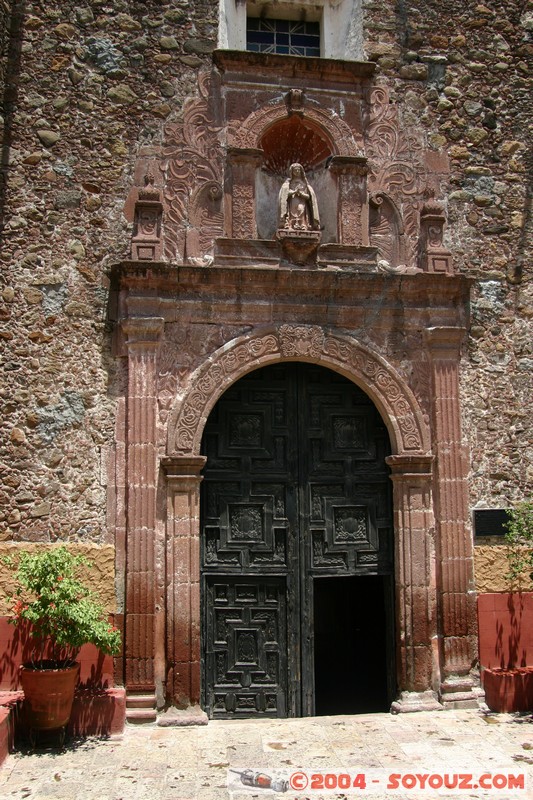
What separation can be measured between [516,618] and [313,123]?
4986mm

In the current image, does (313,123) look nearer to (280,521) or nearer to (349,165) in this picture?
(349,165)

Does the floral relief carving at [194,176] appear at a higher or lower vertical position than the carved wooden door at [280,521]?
higher

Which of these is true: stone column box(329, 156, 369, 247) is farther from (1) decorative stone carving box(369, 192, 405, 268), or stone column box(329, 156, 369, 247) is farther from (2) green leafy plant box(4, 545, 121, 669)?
(2) green leafy plant box(4, 545, 121, 669)

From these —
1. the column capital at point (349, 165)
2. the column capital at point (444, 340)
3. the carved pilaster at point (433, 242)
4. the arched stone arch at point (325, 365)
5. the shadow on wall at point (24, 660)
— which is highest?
the column capital at point (349, 165)

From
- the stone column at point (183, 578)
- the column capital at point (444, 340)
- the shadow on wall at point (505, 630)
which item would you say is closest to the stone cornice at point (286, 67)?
the column capital at point (444, 340)

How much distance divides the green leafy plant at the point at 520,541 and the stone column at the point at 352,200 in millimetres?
2837

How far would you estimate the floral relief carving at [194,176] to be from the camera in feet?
23.7

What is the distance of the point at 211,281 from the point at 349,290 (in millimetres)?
1266

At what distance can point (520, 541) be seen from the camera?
720 cm

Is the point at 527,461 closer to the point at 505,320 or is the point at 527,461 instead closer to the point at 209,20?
the point at 505,320

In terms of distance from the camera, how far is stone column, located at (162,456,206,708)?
6.53 meters

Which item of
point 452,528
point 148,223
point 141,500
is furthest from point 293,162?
point 452,528

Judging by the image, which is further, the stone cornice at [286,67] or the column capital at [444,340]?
the stone cornice at [286,67]

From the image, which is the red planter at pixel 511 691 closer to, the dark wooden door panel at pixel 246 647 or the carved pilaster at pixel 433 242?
the dark wooden door panel at pixel 246 647
